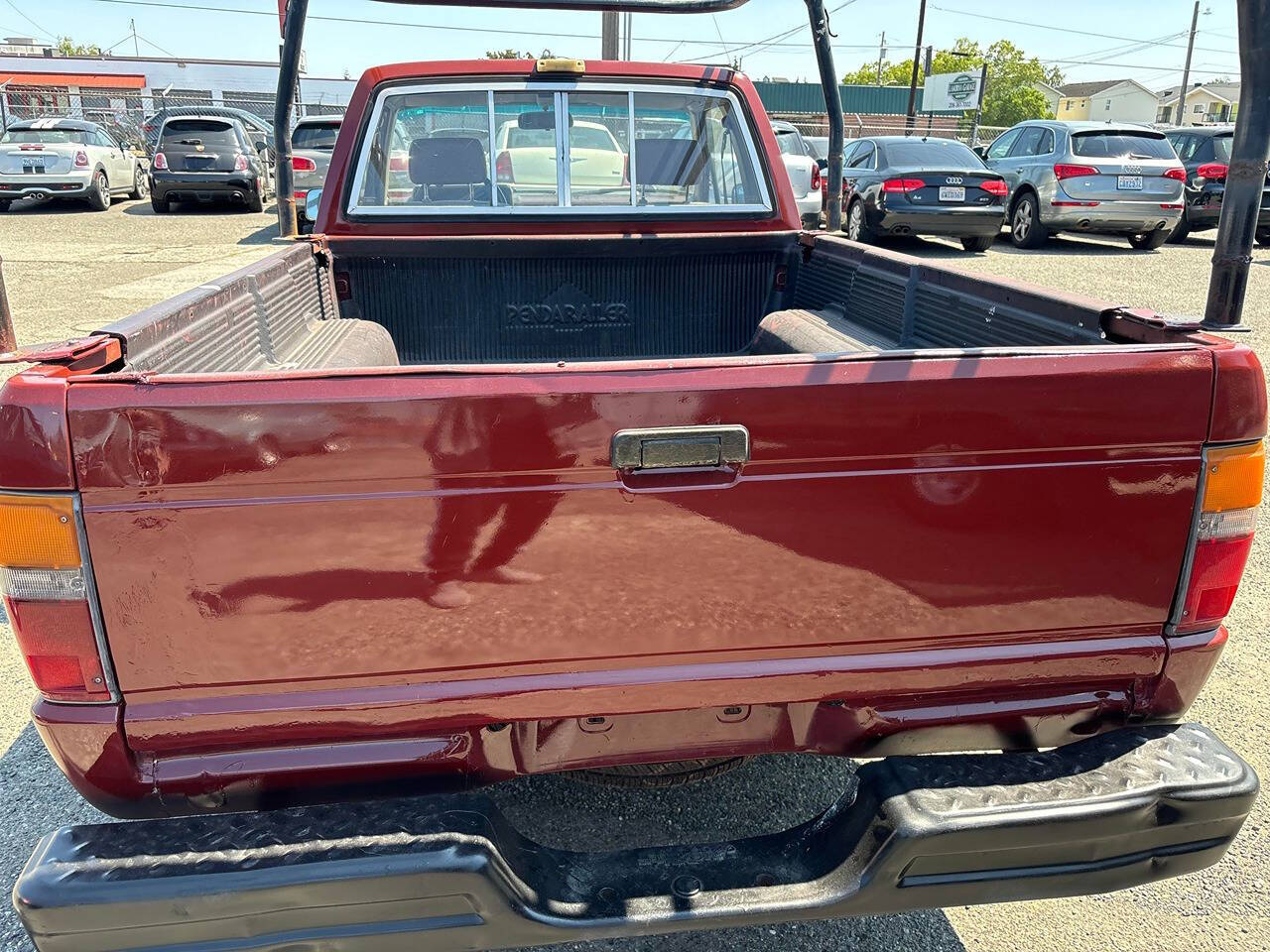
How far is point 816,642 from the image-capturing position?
186 centimetres

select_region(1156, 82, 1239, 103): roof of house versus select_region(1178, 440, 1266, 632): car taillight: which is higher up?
select_region(1156, 82, 1239, 103): roof of house

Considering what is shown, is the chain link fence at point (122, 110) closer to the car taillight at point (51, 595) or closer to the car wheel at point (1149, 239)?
the car wheel at point (1149, 239)

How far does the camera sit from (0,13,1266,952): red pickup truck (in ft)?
5.24

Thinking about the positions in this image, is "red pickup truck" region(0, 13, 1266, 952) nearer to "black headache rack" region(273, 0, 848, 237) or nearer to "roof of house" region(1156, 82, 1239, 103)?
"black headache rack" region(273, 0, 848, 237)

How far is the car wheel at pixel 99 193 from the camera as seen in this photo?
16547mm

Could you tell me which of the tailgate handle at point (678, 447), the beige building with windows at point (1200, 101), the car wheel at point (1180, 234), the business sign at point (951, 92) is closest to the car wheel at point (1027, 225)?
the car wheel at point (1180, 234)

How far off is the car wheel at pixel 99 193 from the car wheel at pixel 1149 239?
16617 mm

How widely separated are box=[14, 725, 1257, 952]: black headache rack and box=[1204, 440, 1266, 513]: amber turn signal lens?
0.48 metres

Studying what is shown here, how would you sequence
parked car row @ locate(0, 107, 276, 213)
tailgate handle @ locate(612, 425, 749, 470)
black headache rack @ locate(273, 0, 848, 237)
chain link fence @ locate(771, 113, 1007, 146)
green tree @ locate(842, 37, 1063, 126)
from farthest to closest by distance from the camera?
green tree @ locate(842, 37, 1063, 126), chain link fence @ locate(771, 113, 1007, 146), parked car row @ locate(0, 107, 276, 213), black headache rack @ locate(273, 0, 848, 237), tailgate handle @ locate(612, 425, 749, 470)

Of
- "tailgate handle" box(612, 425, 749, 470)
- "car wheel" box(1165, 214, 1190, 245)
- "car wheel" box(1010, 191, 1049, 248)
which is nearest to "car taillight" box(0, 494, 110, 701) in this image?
"tailgate handle" box(612, 425, 749, 470)

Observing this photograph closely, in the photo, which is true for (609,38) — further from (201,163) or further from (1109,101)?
(1109,101)

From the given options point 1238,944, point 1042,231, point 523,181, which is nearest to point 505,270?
point 523,181

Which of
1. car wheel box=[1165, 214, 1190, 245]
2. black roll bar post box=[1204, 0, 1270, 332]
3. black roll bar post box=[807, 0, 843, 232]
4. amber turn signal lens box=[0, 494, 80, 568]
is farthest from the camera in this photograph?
car wheel box=[1165, 214, 1190, 245]

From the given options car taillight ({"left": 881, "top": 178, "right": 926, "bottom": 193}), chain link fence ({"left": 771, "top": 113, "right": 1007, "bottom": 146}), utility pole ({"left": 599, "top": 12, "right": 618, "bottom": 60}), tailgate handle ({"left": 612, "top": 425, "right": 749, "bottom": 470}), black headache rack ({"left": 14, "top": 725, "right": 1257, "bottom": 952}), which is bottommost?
black headache rack ({"left": 14, "top": 725, "right": 1257, "bottom": 952})
